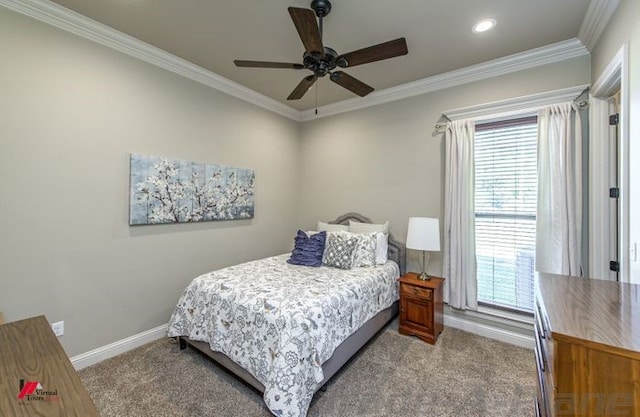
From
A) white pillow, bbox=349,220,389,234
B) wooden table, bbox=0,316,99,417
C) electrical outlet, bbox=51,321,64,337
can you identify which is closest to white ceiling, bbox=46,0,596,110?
white pillow, bbox=349,220,389,234

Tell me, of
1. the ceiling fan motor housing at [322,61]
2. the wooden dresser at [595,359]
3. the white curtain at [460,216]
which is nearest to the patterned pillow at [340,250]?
the white curtain at [460,216]

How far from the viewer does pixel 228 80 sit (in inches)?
135

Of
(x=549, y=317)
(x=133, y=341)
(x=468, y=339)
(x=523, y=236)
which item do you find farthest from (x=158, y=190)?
(x=523, y=236)

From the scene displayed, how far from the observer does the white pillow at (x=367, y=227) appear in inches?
140

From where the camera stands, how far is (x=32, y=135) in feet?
7.07

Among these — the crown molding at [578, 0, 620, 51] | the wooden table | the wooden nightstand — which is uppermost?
the crown molding at [578, 0, 620, 51]

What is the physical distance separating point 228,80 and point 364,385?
3.52 m

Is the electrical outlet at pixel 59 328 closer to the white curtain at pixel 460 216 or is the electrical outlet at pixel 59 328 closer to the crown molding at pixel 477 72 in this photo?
the white curtain at pixel 460 216

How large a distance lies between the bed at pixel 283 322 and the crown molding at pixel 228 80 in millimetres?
2222

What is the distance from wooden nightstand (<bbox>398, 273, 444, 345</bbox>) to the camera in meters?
2.85

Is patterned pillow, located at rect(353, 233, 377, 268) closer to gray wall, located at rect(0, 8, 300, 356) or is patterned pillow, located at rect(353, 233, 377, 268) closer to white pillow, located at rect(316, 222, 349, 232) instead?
white pillow, located at rect(316, 222, 349, 232)

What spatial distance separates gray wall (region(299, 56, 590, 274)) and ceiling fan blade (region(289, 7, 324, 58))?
190 centimetres

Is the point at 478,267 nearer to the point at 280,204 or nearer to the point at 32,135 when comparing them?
the point at 280,204

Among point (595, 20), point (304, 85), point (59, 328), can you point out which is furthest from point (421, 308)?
point (59, 328)
